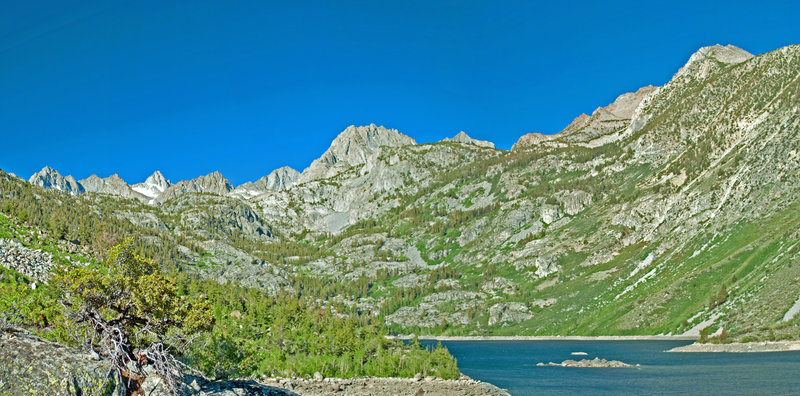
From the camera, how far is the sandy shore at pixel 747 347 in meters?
130

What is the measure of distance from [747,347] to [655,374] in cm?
4945

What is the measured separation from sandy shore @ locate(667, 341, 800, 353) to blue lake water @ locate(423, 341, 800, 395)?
19.1 ft

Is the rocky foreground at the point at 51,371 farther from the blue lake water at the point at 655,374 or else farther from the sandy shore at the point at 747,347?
the sandy shore at the point at 747,347

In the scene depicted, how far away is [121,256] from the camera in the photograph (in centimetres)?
3167

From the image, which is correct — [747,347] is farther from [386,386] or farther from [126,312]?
[126,312]

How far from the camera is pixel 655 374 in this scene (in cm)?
10981

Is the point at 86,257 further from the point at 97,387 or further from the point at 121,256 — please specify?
the point at 97,387

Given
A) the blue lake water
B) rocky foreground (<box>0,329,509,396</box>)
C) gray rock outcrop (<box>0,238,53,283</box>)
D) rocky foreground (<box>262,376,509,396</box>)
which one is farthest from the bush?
gray rock outcrop (<box>0,238,53,283</box>)

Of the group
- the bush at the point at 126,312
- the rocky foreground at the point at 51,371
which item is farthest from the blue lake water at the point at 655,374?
the rocky foreground at the point at 51,371

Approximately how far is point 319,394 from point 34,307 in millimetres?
47785

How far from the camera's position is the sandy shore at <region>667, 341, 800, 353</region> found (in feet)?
428

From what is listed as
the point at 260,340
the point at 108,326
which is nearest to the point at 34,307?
the point at 108,326

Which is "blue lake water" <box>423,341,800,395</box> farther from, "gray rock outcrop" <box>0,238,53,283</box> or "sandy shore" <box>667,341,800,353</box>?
"gray rock outcrop" <box>0,238,53,283</box>

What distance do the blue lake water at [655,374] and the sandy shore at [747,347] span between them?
5825 millimetres
